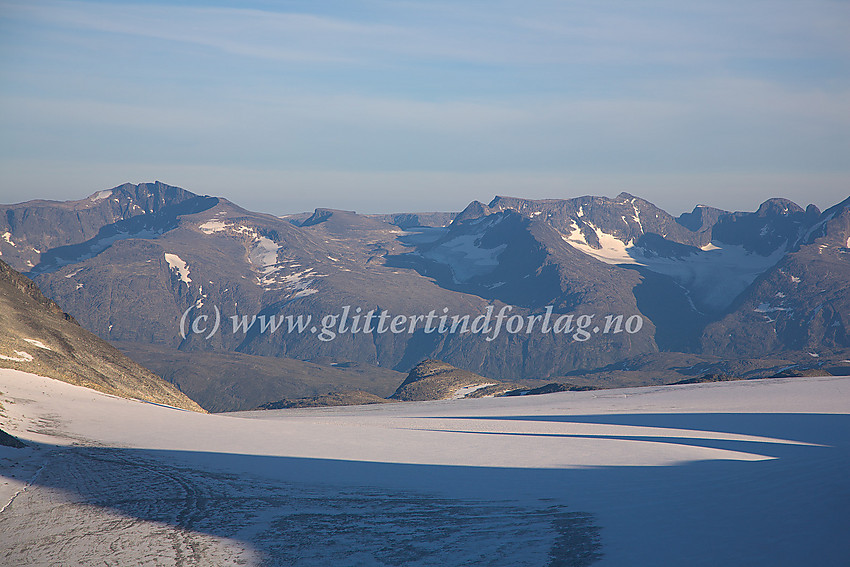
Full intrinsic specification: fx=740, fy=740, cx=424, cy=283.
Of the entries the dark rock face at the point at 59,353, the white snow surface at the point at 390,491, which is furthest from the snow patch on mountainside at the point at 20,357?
the white snow surface at the point at 390,491

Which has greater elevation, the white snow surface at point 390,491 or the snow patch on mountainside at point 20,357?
the snow patch on mountainside at point 20,357

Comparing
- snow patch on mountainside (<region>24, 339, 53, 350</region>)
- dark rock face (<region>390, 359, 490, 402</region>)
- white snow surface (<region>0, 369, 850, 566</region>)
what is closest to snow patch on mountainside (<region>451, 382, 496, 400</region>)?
dark rock face (<region>390, 359, 490, 402</region>)

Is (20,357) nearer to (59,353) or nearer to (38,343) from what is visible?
(59,353)

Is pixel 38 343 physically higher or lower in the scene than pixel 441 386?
higher

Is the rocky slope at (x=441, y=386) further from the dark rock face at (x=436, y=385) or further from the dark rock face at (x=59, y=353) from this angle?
the dark rock face at (x=59, y=353)

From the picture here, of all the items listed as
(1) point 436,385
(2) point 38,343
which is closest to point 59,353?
(2) point 38,343

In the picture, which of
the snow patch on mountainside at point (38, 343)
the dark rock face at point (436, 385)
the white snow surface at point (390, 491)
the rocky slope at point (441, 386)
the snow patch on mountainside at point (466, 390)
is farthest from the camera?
the dark rock face at point (436, 385)

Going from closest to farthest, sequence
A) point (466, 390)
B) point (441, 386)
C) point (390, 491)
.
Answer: point (390, 491), point (466, 390), point (441, 386)
